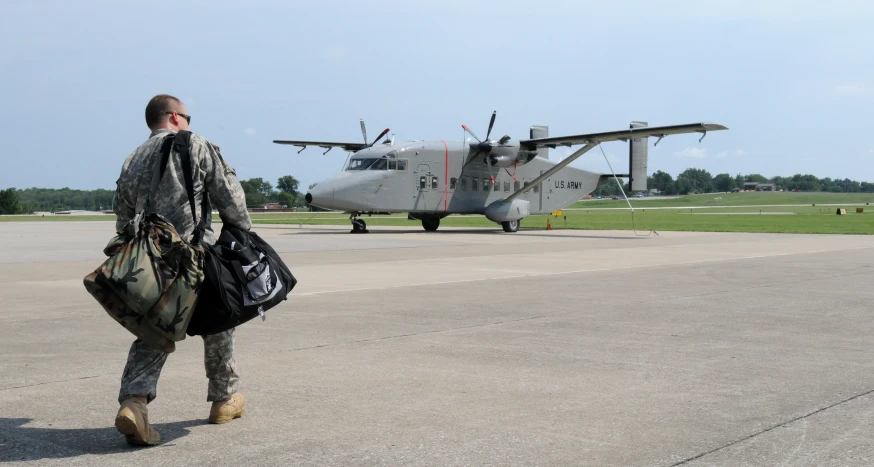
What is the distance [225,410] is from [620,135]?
92.1 feet

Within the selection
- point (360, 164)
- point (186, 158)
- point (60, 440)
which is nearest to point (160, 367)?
point (60, 440)

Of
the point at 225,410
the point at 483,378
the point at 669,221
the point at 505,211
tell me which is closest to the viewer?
the point at 225,410

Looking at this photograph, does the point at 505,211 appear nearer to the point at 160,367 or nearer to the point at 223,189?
the point at 223,189

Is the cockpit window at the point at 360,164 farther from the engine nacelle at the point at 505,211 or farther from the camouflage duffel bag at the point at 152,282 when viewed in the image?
the camouflage duffel bag at the point at 152,282

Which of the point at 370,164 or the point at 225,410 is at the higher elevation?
the point at 370,164

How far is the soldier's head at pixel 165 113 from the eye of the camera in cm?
496

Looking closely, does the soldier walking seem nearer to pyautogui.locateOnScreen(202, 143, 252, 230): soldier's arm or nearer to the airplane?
pyautogui.locateOnScreen(202, 143, 252, 230): soldier's arm

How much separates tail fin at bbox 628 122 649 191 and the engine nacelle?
4.70 meters

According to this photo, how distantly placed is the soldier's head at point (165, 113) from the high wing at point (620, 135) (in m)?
25.2

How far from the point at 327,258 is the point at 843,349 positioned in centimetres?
1227

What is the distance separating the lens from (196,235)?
4.84m

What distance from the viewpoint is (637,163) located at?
36500 millimetres

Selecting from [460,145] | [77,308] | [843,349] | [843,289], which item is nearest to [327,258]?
[77,308]

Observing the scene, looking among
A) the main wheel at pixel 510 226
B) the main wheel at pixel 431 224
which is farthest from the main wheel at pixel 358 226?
the main wheel at pixel 510 226
